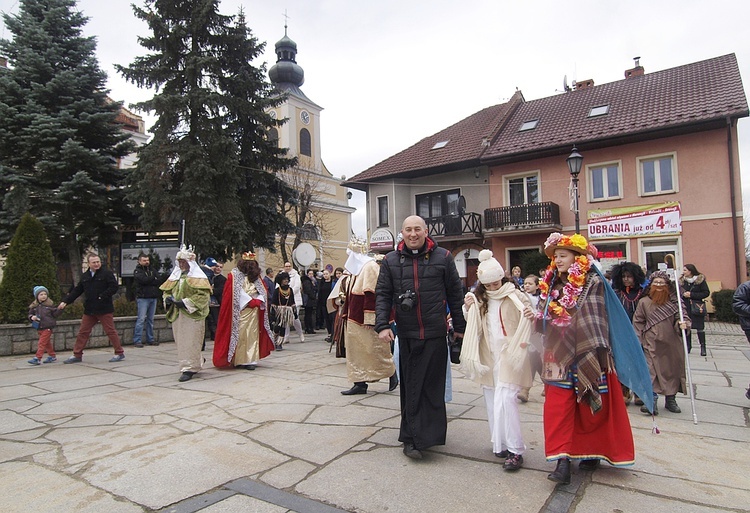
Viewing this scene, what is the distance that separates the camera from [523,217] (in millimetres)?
21500

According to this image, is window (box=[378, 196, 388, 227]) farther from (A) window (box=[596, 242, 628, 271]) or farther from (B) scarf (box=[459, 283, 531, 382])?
(B) scarf (box=[459, 283, 531, 382])

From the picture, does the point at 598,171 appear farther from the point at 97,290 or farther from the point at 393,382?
the point at 97,290

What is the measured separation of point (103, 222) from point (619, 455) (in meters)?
15.7

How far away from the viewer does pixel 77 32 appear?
16031 millimetres

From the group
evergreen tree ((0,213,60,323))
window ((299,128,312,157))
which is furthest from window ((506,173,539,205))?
window ((299,128,312,157))

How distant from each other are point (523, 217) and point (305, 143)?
82.2 ft

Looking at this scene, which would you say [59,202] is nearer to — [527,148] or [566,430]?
[566,430]

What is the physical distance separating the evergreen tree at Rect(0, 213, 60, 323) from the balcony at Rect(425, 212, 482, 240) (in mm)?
16769

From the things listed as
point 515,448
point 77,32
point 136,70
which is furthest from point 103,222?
point 515,448

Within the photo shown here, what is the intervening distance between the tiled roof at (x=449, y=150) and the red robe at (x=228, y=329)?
16988 mm

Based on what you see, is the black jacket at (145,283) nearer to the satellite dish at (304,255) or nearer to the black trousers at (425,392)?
the satellite dish at (304,255)

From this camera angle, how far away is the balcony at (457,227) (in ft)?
76.2

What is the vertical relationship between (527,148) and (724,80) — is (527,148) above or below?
below

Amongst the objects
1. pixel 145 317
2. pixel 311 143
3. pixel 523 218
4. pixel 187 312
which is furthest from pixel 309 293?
pixel 311 143
